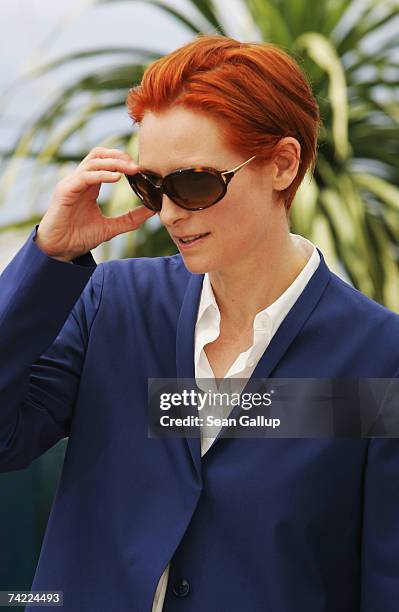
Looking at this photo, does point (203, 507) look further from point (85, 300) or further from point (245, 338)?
point (85, 300)

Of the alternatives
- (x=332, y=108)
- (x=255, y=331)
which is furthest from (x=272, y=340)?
(x=332, y=108)

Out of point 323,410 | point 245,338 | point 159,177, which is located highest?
point 159,177

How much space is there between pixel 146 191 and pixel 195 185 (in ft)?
0.30

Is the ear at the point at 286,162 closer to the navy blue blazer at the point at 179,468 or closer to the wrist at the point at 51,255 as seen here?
→ the navy blue blazer at the point at 179,468

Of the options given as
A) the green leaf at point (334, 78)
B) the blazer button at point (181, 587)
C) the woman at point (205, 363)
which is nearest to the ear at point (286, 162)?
the woman at point (205, 363)

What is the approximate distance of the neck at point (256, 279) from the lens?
121cm

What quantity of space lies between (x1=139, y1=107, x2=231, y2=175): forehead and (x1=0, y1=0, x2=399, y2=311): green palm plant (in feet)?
8.53

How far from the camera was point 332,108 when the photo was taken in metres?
3.75

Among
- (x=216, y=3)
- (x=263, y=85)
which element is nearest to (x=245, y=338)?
(x=263, y=85)

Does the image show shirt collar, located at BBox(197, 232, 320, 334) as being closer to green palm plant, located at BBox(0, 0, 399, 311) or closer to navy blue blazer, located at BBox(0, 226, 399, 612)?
navy blue blazer, located at BBox(0, 226, 399, 612)

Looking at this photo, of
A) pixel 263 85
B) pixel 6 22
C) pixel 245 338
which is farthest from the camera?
pixel 6 22

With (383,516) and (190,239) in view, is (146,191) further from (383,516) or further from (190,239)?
(383,516)

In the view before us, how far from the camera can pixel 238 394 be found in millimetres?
1189

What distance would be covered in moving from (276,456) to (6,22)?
390 centimetres
